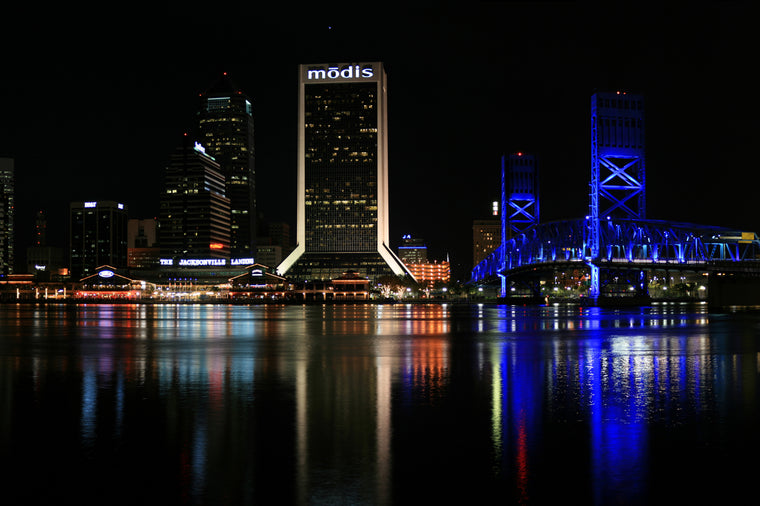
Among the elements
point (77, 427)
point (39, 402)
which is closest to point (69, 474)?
point (77, 427)

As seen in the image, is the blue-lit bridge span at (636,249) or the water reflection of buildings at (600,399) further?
the blue-lit bridge span at (636,249)

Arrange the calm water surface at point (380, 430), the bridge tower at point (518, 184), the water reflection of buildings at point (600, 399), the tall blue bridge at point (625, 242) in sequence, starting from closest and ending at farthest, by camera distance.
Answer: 1. the calm water surface at point (380, 430)
2. the water reflection of buildings at point (600, 399)
3. the tall blue bridge at point (625, 242)
4. the bridge tower at point (518, 184)

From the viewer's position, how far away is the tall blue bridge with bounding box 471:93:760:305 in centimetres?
10256

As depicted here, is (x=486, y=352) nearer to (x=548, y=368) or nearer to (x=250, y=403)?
(x=548, y=368)

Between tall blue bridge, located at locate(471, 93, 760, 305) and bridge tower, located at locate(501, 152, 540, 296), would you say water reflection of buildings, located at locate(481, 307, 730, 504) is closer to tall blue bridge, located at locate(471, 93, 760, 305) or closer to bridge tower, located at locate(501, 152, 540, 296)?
tall blue bridge, located at locate(471, 93, 760, 305)

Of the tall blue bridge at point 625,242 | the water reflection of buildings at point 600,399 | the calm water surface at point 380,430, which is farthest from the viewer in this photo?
the tall blue bridge at point 625,242

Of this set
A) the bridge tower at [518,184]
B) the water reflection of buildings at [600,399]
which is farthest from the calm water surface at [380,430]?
the bridge tower at [518,184]

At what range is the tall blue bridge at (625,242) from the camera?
102562 millimetres

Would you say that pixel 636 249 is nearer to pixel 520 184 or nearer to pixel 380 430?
pixel 520 184

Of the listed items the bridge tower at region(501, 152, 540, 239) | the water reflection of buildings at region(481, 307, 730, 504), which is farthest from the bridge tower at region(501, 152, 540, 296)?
the water reflection of buildings at region(481, 307, 730, 504)

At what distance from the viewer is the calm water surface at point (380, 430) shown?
10828 millimetres

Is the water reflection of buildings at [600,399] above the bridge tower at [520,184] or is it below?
below

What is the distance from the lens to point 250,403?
18.4 meters

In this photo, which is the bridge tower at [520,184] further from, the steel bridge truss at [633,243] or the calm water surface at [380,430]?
the calm water surface at [380,430]
